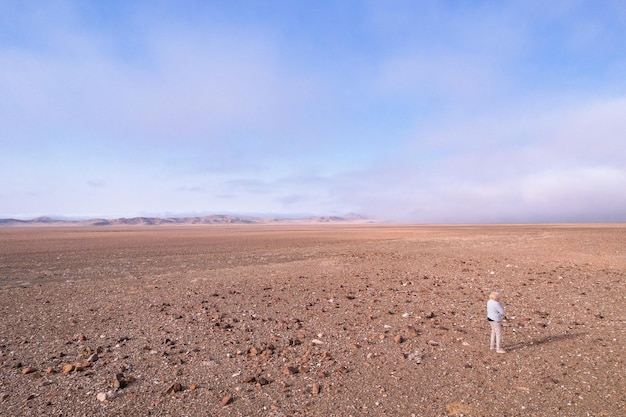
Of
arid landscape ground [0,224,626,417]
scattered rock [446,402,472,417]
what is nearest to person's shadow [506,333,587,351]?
arid landscape ground [0,224,626,417]

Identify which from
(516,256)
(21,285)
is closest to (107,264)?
(21,285)

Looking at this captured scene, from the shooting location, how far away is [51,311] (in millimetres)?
12102

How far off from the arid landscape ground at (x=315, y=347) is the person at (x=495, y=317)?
0.35 metres

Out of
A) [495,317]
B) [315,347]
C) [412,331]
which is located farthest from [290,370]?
[495,317]

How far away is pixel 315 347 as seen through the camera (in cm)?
854

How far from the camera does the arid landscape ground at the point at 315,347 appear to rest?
6.07m

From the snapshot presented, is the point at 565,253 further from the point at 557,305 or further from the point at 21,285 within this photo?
the point at 21,285

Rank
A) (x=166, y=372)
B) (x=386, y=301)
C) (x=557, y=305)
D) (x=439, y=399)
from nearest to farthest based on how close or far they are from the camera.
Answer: (x=439, y=399), (x=166, y=372), (x=557, y=305), (x=386, y=301)

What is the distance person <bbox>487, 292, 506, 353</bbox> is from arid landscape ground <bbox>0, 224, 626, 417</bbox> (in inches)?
13.6

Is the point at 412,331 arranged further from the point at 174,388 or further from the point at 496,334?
the point at 174,388

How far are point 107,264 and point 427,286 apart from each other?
19582 mm

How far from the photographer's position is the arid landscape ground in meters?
6.07

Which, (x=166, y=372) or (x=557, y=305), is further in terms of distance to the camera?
(x=557, y=305)

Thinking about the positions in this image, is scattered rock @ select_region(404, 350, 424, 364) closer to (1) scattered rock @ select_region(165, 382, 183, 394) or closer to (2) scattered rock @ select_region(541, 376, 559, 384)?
(2) scattered rock @ select_region(541, 376, 559, 384)
